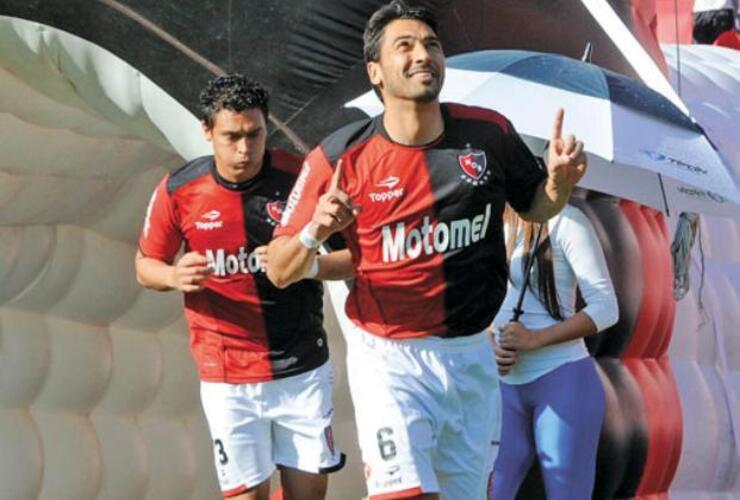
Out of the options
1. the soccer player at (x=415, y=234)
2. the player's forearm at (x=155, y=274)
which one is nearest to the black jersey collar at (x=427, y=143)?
the soccer player at (x=415, y=234)

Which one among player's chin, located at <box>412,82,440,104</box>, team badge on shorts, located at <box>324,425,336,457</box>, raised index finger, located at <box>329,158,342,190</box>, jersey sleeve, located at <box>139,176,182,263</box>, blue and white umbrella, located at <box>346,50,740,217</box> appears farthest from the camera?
team badge on shorts, located at <box>324,425,336,457</box>

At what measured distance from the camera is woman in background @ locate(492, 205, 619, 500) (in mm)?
5055

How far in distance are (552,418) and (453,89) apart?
0.96 m

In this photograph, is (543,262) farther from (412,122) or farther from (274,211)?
(412,122)

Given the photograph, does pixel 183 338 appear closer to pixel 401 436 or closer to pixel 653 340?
pixel 653 340

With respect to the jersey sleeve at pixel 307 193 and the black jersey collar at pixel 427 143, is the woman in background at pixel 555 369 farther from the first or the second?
the jersey sleeve at pixel 307 193

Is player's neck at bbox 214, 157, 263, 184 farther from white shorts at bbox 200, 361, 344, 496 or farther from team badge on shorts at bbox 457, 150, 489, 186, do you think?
team badge on shorts at bbox 457, 150, 489, 186

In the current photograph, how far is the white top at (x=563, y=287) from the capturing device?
5062mm

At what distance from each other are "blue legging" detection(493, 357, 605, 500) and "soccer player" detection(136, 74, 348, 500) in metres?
0.47

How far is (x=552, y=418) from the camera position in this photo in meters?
5.05

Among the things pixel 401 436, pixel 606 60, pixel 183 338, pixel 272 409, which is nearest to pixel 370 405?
pixel 401 436

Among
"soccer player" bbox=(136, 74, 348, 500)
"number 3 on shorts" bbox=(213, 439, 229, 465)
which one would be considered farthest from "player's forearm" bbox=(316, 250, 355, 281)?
"number 3 on shorts" bbox=(213, 439, 229, 465)

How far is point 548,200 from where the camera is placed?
13.6ft

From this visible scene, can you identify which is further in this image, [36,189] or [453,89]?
[36,189]
